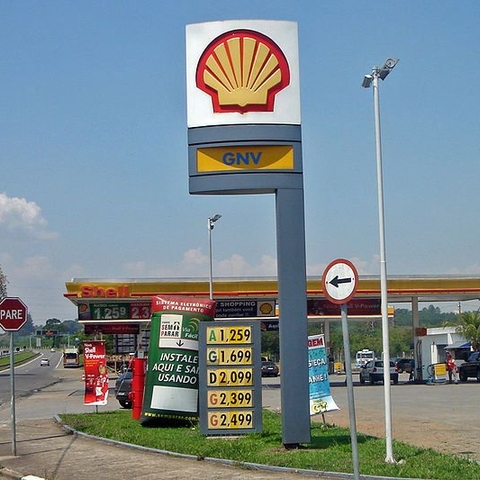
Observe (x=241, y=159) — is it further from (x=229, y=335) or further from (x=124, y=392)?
(x=124, y=392)

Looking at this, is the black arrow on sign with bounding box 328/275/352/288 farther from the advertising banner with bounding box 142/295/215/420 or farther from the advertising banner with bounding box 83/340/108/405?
the advertising banner with bounding box 83/340/108/405

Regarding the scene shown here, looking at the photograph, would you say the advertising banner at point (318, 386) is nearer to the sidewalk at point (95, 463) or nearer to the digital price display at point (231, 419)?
the digital price display at point (231, 419)

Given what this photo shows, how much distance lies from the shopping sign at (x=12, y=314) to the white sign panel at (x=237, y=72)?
512cm

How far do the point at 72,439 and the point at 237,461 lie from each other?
6.23 m

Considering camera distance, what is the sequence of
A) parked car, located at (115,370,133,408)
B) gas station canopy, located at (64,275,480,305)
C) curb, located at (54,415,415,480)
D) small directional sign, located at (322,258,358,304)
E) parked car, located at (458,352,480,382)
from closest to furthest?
small directional sign, located at (322,258,358,304), curb, located at (54,415,415,480), parked car, located at (115,370,133,408), gas station canopy, located at (64,275,480,305), parked car, located at (458,352,480,382)

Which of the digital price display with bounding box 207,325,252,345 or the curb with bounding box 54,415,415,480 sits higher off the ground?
the digital price display with bounding box 207,325,252,345

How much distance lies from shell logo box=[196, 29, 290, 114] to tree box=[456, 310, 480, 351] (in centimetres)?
6312

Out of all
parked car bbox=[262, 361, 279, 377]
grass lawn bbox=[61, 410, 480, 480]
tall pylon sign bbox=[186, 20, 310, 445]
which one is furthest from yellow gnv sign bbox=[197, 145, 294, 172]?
parked car bbox=[262, 361, 279, 377]

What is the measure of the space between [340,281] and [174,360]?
11315mm

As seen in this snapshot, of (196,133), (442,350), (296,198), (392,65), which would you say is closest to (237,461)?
(296,198)

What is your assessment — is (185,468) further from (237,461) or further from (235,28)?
(235,28)

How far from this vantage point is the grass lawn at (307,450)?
1320 cm

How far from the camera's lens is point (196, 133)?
1648 centimetres

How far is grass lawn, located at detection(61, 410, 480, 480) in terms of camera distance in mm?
13195
